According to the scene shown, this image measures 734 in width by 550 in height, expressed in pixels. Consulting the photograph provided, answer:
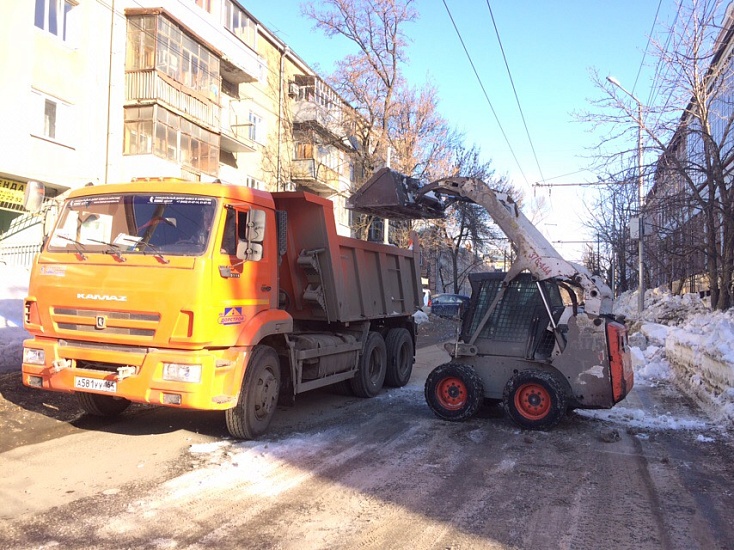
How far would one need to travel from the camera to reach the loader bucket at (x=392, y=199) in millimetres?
8375

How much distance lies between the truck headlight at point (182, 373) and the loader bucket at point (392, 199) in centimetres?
401

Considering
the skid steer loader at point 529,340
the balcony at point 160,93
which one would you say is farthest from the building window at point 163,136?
the skid steer loader at point 529,340

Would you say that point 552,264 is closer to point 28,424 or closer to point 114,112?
point 28,424

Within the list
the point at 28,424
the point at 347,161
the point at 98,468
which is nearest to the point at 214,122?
the point at 347,161

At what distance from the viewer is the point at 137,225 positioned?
5.97m

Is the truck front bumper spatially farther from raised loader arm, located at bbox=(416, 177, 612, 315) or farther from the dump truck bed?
raised loader arm, located at bbox=(416, 177, 612, 315)

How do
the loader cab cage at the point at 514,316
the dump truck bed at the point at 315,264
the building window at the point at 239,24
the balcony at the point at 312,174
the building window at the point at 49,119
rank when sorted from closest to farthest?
the loader cab cage at the point at 514,316 < the dump truck bed at the point at 315,264 < the building window at the point at 49,119 < the building window at the point at 239,24 < the balcony at the point at 312,174

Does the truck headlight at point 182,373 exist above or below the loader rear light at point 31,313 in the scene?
below

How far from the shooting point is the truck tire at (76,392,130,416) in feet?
21.8

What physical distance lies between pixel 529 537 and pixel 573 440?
9.75 feet

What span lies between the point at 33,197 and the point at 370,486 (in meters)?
4.47

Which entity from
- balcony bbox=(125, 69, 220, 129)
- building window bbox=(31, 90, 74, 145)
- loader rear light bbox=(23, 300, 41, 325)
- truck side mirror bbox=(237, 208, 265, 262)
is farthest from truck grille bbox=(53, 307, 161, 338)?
balcony bbox=(125, 69, 220, 129)

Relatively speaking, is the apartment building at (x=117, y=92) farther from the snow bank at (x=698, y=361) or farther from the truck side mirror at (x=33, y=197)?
the snow bank at (x=698, y=361)

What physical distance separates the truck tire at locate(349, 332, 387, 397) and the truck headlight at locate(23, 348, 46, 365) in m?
4.50
